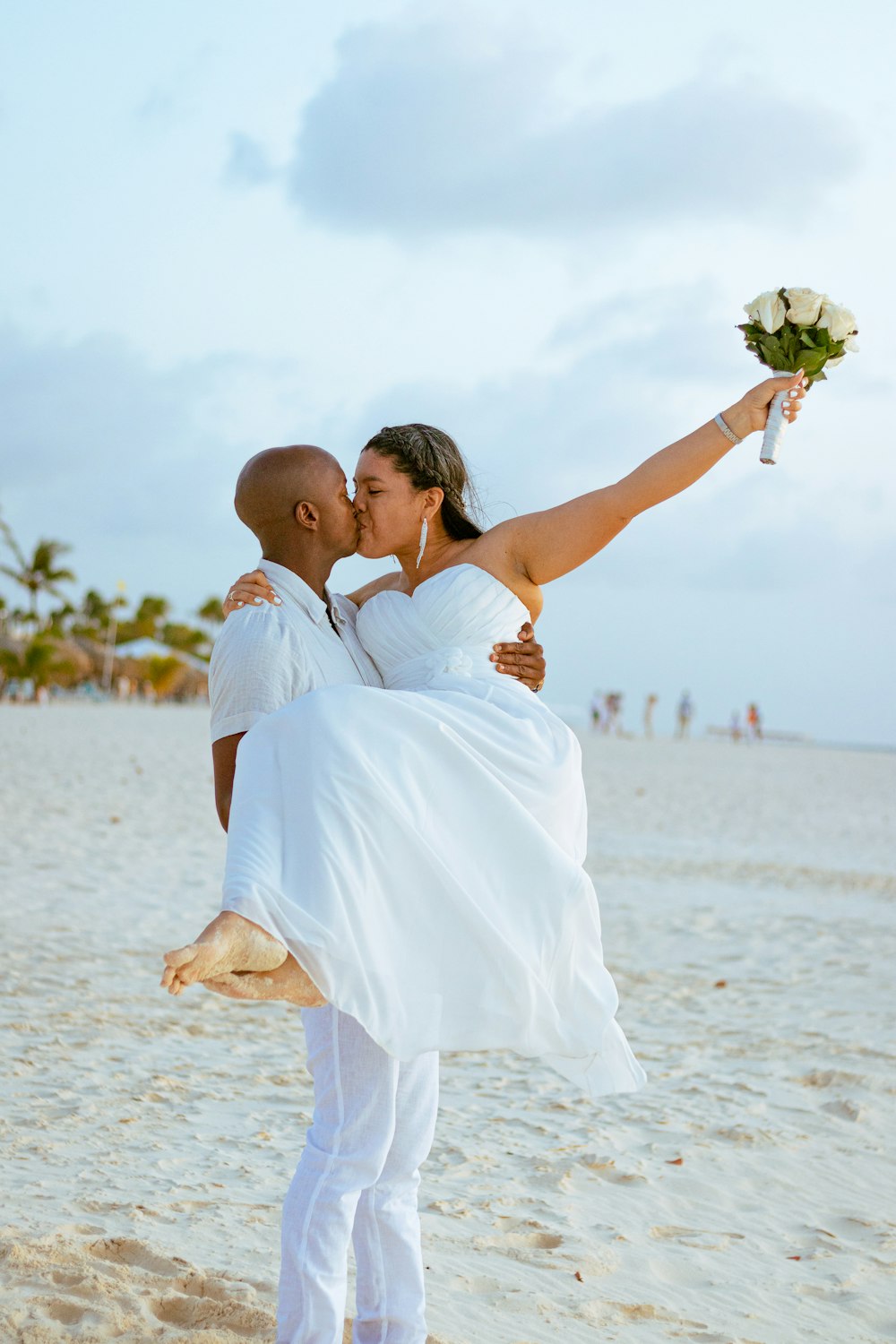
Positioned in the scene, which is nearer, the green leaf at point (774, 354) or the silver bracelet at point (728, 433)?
the silver bracelet at point (728, 433)

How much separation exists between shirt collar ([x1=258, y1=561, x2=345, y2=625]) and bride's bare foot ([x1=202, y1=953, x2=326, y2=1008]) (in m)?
0.95

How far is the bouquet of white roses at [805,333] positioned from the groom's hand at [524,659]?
974 mm

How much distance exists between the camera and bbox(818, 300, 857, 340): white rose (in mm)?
3432

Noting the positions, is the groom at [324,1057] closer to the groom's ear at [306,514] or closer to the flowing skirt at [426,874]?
the groom's ear at [306,514]

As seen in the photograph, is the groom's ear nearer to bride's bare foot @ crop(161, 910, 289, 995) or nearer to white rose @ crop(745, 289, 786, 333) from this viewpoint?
bride's bare foot @ crop(161, 910, 289, 995)

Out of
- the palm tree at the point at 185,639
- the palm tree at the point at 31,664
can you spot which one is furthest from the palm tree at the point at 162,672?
the palm tree at the point at 185,639

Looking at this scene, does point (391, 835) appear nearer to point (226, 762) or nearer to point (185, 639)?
point (226, 762)

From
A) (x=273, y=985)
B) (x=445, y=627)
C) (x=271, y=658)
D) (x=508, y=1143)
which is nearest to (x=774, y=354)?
(x=445, y=627)

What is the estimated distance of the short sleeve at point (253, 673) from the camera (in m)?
2.97

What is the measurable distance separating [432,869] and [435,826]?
10 centimetres

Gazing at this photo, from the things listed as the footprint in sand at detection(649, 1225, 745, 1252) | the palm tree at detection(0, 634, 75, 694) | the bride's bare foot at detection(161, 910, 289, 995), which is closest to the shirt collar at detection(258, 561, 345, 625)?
the bride's bare foot at detection(161, 910, 289, 995)

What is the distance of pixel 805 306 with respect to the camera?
3.43 metres

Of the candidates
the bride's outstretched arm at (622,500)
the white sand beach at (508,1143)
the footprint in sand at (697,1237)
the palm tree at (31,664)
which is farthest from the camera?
the palm tree at (31,664)

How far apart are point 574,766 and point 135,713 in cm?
3605
